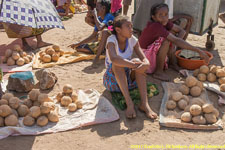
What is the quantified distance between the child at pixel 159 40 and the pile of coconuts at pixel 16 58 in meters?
2.22

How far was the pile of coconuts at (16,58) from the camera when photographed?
476cm

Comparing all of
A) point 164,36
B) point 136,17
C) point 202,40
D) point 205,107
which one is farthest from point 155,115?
point 202,40

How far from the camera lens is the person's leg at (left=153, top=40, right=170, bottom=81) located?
155 inches

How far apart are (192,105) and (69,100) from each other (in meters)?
1.51

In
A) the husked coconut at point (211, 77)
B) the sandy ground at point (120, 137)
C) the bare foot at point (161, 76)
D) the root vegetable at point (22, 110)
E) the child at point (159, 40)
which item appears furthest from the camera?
the bare foot at point (161, 76)

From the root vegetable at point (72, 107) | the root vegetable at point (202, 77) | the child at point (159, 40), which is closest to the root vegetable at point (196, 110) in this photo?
the child at point (159, 40)

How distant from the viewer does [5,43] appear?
6016 millimetres

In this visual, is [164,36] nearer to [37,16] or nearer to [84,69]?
[84,69]

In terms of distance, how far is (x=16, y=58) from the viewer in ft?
15.7

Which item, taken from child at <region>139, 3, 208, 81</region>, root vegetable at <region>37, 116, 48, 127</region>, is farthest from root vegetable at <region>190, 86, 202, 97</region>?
root vegetable at <region>37, 116, 48, 127</region>

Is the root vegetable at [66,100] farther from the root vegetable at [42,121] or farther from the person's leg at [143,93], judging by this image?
the person's leg at [143,93]

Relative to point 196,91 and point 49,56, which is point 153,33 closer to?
point 196,91

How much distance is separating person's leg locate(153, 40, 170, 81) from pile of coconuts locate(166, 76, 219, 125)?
1.67 feet

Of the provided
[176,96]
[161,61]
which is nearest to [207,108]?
[176,96]
